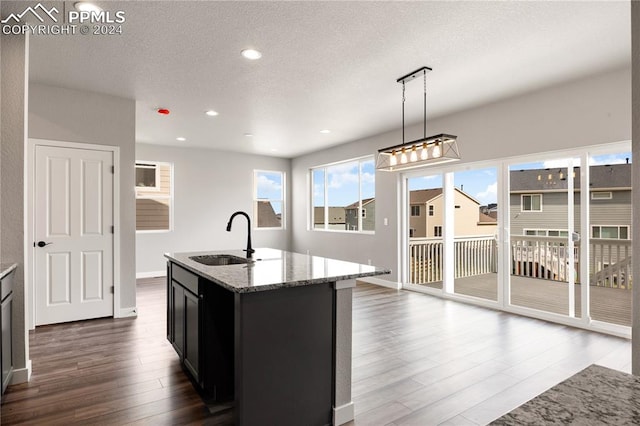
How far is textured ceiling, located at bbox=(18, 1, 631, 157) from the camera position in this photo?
261 centimetres

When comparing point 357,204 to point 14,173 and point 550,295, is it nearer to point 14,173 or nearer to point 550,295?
point 550,295

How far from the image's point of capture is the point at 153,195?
7.36 m

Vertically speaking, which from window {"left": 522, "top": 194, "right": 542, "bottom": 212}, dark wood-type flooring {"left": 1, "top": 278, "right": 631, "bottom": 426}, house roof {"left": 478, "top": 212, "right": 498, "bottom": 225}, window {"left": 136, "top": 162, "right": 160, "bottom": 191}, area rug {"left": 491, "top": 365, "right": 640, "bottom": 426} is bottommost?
dark wood-type flooring {"left": 1, "top": 278, "right": 631, "bottom": 426}

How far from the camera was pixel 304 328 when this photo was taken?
201cm

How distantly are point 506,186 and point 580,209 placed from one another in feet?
2.91

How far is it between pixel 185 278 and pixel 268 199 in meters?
6.29

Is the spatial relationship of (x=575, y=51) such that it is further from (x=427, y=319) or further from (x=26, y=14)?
(x=26, y=14)

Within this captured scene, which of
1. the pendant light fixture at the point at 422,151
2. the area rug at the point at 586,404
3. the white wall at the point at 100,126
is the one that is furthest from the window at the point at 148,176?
the area rug at the point at 586,404

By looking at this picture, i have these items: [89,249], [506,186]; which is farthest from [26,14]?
[506,186]

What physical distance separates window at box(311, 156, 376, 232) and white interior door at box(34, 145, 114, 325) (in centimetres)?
435

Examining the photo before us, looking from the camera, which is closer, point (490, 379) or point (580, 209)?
point (490, 379)

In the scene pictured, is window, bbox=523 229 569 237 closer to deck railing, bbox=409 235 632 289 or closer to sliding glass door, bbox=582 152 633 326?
deck railing, bbox=409 235 632 289

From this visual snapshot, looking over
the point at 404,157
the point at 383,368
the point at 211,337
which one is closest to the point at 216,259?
the point at 211,337

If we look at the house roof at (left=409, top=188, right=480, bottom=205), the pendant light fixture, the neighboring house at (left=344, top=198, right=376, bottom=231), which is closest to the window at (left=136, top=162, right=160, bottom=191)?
the neighboring house at (left=344, top=198, right=376, bottom=231)
